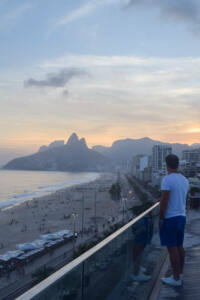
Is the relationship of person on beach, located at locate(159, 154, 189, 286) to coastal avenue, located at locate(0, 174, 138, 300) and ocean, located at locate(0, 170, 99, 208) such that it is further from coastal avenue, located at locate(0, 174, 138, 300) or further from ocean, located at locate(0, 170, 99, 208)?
ocean, located at locate(0, 170, 99, 208)

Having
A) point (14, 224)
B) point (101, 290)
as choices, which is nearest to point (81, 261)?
point (101, 290)

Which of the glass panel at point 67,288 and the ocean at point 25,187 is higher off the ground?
the glass panel at point 67,288

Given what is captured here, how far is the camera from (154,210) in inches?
142

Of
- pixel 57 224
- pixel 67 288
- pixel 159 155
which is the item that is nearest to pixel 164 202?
pixel 67 288

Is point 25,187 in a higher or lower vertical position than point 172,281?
lower

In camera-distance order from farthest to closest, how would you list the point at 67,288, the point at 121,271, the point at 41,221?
the point at 41,221 → the point at 121,271 → the point at 67,288

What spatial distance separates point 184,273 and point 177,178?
1.14 m

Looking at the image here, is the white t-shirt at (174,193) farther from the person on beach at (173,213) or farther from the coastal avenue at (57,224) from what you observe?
the coastal avenue at (57,224)

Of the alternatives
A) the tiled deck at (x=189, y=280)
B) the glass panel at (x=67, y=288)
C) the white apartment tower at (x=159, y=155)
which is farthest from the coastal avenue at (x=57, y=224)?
the white apartment tower at (x=159, y=155)

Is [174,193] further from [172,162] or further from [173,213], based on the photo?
[172,162]

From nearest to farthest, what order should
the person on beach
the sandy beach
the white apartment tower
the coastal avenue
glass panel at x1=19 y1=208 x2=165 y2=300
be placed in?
glass panel at x1=19 y1=208 x2=165 y2=300, the person on beach, the coastal avenue, the sandy beach, the white apartment tower

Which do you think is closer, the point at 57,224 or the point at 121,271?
the point at 121,271

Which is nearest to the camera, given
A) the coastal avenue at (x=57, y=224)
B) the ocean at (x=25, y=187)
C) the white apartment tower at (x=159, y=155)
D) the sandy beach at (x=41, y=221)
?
the coastal avenue at (x=57, y=224)

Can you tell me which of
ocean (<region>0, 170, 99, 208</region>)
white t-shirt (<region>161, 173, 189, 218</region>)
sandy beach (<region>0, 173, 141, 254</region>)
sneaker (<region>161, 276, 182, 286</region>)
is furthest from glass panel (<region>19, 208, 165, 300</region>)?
ocean (<region>0, 170, 99, 208</region>)
